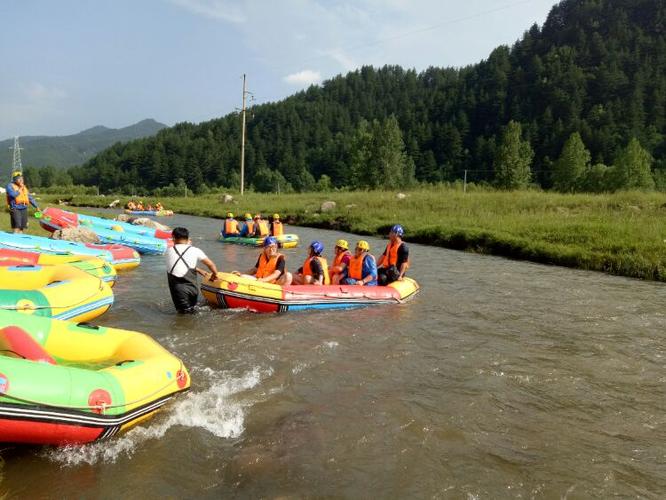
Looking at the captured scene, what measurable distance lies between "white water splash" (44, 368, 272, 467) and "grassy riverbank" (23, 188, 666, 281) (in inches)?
420

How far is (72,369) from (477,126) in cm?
8807

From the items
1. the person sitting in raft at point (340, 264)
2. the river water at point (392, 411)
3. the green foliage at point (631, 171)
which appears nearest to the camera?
the river water at point (392, 411)

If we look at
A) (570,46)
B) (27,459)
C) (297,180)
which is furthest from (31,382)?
(570,46)

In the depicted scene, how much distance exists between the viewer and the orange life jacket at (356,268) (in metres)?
9.56

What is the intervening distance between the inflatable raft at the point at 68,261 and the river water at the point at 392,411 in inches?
33.5

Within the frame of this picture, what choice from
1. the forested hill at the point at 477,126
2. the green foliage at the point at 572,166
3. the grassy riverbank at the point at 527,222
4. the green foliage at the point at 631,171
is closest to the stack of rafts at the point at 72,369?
the grassy riverbank at the point at 527,222

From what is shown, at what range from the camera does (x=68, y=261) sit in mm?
8836

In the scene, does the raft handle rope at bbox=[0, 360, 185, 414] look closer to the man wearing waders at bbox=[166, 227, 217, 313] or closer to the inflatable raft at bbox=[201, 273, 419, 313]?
the man wearing waders at bbox=[166, 227, 217, 313]

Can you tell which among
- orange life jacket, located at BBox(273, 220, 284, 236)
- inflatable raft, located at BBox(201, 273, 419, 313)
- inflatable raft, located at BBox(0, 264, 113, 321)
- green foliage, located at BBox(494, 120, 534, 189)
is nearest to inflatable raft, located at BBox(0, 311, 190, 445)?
inflatable raft, located at BBox(0, 264, 113, 321)

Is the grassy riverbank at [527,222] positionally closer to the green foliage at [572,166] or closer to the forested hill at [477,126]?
the forested hill at [477,126]

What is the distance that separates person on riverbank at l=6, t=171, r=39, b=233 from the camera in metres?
11.8

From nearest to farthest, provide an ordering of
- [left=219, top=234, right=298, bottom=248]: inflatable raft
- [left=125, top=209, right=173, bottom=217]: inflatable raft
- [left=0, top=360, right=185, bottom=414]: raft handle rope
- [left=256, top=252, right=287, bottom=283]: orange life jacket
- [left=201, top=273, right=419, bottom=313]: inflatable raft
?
[left=0, top=360, right=185, bottom=414]: raft handle rope, [left=201, top=273, right=419, bottom=313]: inflatable raft, [left=256, top=252, right=287, bottom=283]: orange life jacket, [left=219, top=234, right=298, bottom=248]: inflatable raft, [left=125, top=209, right=173, bottom=217]: inflatable raft

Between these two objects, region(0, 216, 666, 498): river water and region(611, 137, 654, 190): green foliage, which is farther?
region(611, 137, 654, 190): green foliage

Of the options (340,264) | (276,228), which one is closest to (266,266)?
(340,264)
